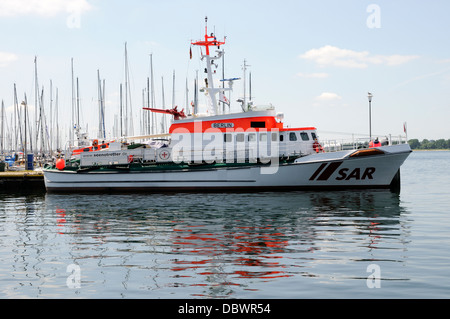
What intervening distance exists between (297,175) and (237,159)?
4.05 meters

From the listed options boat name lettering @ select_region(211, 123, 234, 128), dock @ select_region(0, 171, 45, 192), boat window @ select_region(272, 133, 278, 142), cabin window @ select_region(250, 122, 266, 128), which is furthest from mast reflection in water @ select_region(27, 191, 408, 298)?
dock @ select_region(0, 171, 45, 192)

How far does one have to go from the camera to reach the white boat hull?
1091 inches

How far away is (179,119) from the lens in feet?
105

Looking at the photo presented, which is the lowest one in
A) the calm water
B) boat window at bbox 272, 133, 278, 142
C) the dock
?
the calm water

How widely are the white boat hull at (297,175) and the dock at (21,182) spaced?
12205mm

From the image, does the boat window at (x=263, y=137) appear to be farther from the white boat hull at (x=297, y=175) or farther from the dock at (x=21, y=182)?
the dock at (x=21, y=182)

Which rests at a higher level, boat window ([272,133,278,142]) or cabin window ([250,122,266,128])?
cabin window ([250,122,266,128])

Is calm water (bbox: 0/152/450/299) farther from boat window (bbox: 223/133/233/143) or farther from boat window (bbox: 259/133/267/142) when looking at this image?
boat window (bbox: 223/133/233/143)

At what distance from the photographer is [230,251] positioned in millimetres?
12367

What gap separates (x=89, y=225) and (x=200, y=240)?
6.06 meters

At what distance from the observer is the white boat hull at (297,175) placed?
27719 millimetres

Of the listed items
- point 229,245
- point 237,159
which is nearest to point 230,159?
point 237,159

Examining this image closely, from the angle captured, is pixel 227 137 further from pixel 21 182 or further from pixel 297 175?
pixel 21 182

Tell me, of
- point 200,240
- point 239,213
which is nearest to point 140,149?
point 239,213
